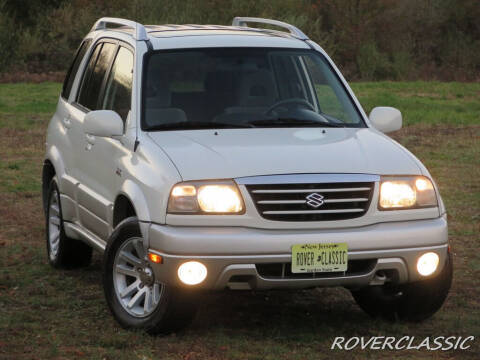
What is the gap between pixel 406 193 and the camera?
633 centimetres

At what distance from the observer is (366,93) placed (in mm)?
26766

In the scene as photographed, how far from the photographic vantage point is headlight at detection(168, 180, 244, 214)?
6.06m

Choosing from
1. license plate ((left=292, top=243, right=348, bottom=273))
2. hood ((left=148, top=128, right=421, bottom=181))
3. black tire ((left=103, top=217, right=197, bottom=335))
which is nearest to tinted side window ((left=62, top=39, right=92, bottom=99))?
hood ((left=148, top=128, right=421, bottom=181))

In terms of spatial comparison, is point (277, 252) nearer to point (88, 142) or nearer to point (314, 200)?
point (314, 200)

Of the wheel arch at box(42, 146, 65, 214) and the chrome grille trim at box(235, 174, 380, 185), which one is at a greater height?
the chrome grille trim at box(235, 174, 380, 185)

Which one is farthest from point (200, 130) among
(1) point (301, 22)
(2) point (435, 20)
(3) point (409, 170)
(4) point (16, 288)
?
(2) point (435, 20)

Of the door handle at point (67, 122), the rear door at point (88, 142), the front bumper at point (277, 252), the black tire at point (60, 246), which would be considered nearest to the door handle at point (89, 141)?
the rear door at point (88, 142)

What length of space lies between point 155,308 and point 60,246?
239cm

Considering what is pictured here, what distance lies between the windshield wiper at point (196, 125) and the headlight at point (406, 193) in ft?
3.73

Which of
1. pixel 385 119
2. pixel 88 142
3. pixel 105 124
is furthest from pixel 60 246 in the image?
pixel 385 119

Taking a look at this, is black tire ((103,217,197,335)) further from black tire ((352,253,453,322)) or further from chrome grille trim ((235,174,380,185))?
black tire ((352,253,453,322))

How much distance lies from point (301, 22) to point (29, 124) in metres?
16.7

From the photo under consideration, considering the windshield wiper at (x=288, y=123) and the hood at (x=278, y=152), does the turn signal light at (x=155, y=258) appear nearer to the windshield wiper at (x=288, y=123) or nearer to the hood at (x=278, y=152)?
the hood at (x=278, y=152)

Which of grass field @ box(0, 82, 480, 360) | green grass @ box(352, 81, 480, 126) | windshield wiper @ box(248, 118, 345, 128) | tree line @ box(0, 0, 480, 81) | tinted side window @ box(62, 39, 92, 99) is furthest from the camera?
tree line @ box(0, 0, 480, 81)
